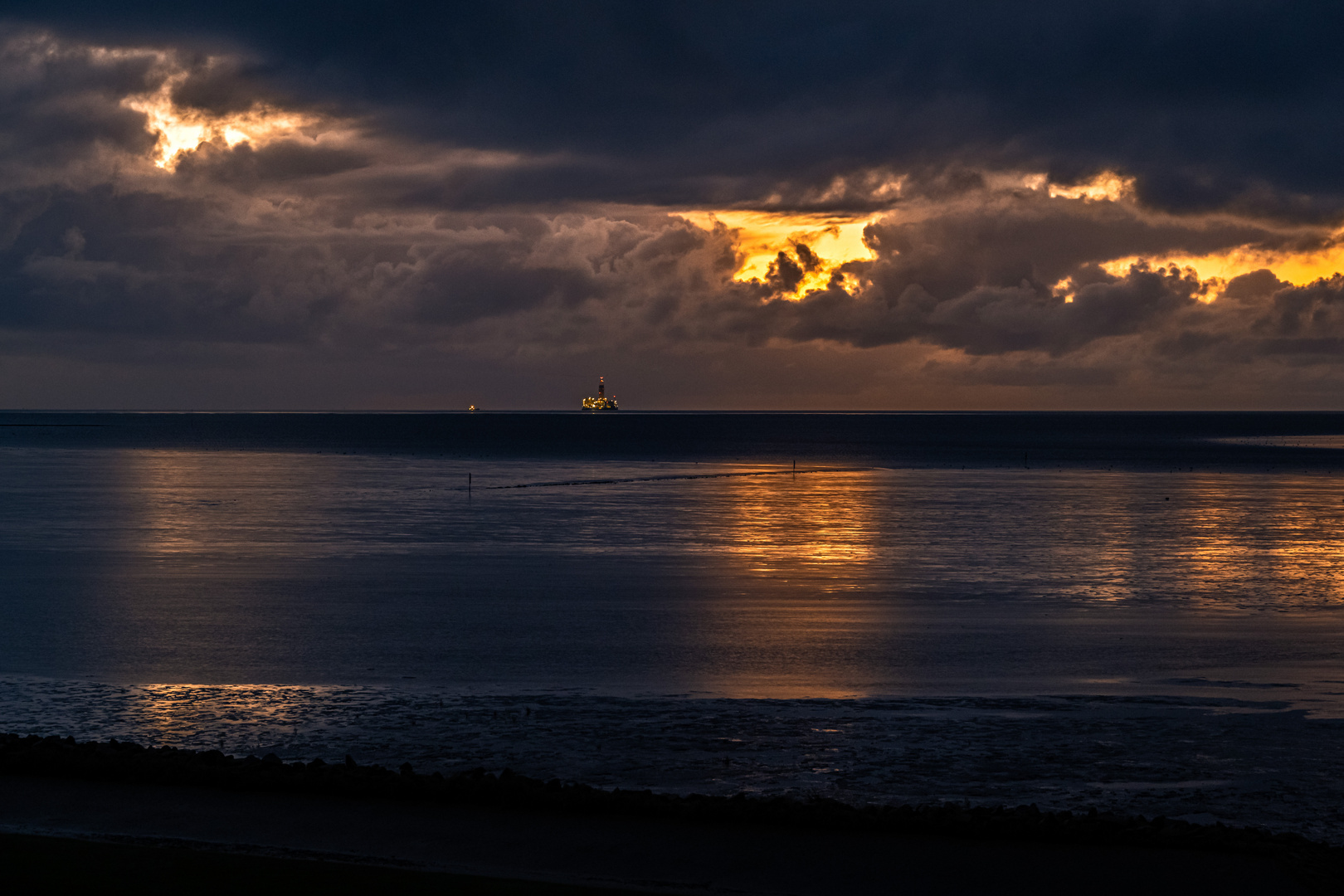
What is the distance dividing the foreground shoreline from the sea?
1.70 m

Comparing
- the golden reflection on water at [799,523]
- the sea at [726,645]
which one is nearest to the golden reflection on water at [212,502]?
the sea at [726,645]

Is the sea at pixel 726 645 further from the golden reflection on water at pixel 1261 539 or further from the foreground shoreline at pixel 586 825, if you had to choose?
the foreground shoreline at pixel 586 825

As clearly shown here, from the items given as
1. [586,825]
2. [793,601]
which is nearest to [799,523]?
[793,601]

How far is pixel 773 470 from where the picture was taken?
3962 inches

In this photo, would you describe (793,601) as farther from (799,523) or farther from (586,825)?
(799,523)

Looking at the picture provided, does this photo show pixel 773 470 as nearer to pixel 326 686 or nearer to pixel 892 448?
pixel 892 448

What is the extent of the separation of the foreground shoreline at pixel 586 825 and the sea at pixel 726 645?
5.58 feet

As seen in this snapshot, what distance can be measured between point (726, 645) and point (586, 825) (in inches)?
451

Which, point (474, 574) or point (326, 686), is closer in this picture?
point (326, 686)

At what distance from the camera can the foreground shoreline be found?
10578mm

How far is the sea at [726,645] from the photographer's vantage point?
14820 mm

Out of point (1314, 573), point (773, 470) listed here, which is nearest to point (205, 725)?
point (1314, 573)

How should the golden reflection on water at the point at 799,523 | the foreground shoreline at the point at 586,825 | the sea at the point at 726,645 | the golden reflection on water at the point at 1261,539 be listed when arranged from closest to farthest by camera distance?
the foreground shoreline at the point at 586,825 → the sea at the point at 726,645 → the golden reflection on water at the point at 1261,539 → the golden reflection on water at the point at 799,523

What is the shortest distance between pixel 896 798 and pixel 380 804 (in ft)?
16.9
